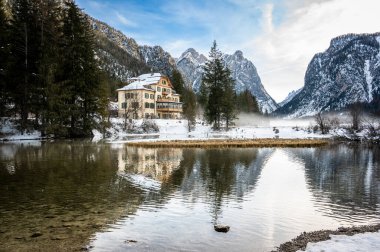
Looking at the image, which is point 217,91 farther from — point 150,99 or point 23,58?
point 23,58

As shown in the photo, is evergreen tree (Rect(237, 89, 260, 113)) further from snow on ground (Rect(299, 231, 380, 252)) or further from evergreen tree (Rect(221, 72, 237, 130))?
snow on ground (Rect(299, 231, 380, 252))

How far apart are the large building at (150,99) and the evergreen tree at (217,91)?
18762 mm

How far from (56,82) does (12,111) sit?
25.9 feet

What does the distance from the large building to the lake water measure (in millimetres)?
66232

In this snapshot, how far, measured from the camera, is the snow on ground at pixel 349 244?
26.5ft

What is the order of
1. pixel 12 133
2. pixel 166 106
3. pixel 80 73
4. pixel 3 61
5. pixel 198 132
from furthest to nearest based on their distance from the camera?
1. pixel 166 106
2. pixel 198 132
3. pixel 80 73
4. pixel 12 133
5. pixel 3 61

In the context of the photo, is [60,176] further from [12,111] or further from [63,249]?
[12,111]

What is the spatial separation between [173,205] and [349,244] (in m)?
6.87

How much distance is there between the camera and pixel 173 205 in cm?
1352

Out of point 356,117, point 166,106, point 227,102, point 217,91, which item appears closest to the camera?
point 356,117

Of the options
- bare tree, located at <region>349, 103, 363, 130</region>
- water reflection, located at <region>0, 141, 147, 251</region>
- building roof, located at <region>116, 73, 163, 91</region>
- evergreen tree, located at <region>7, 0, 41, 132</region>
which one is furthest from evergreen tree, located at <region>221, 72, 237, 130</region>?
water reflection, located at <region>0, 141, 147, 251</region>

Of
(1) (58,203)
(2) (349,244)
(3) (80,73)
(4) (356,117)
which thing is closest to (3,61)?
(3) (80,73)

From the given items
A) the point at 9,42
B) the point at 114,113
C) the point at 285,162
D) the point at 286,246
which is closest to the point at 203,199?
the point at 286,246

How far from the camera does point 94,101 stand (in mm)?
58656
